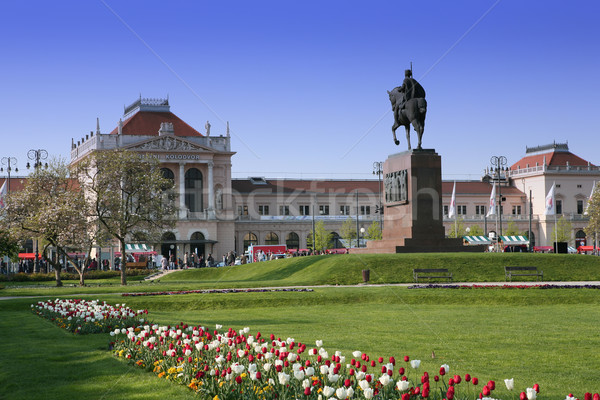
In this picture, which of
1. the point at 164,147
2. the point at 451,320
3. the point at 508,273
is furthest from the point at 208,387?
the point at 164,147

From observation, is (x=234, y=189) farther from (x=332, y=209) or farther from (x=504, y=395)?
(x=504, y=395)

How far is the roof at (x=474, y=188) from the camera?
121m

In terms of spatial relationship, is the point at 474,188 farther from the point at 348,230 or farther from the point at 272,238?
the point at 272,238

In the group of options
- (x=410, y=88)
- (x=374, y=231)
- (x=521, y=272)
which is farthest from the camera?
(x=374, y=231)

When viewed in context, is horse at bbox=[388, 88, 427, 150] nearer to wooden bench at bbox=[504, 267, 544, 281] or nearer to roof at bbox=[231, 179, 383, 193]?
wooden bench at bbox=[504, 267, 544, 281]

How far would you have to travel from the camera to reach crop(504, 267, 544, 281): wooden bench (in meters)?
33.2

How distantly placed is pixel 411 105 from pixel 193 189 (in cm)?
6866

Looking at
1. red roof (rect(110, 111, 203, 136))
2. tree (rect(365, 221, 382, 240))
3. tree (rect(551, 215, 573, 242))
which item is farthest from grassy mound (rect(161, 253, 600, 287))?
tree (rect(551, 215, 573, 242))

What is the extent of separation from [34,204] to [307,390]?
146 ft

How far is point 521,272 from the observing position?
34.7m

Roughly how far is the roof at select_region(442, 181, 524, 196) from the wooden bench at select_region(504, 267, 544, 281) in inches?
3373

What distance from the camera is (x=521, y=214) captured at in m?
122

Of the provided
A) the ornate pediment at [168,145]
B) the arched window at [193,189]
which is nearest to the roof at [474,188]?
the arched window at [193,189]

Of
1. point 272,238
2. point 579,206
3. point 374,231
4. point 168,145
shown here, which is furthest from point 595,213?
point 168,145
